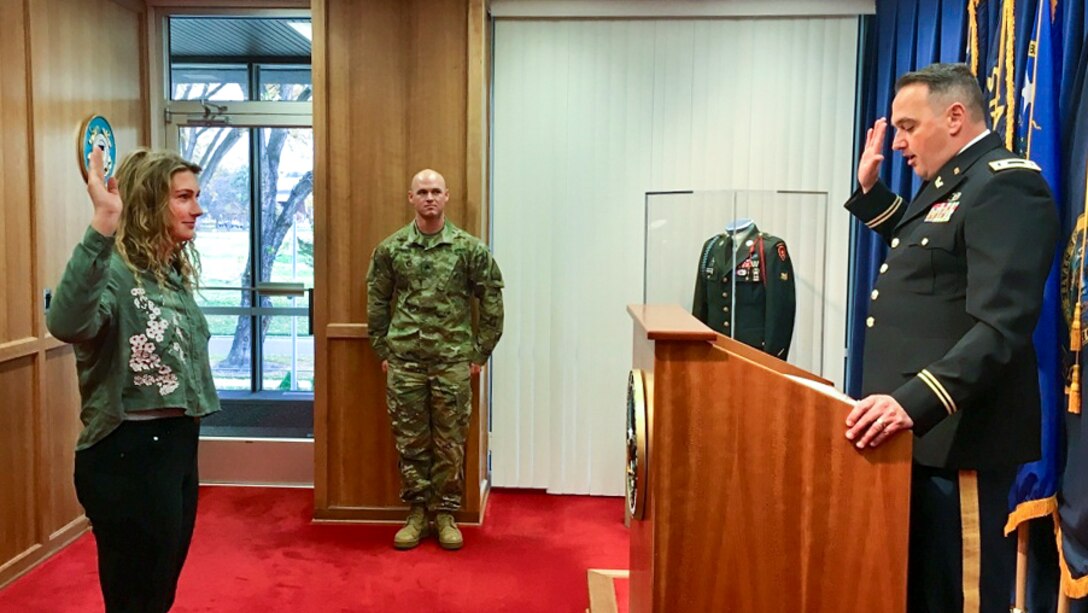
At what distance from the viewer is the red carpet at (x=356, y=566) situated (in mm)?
2734

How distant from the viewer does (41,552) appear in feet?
9.96

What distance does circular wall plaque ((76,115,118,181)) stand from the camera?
328cm

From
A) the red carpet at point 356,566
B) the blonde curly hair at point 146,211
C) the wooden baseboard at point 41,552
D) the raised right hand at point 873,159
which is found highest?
the raised right hand at point 873,159

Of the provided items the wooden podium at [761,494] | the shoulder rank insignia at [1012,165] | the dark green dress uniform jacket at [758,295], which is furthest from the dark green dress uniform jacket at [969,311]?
the dark green dress uniform jacket at [758,295]

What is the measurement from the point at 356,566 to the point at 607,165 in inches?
85.0

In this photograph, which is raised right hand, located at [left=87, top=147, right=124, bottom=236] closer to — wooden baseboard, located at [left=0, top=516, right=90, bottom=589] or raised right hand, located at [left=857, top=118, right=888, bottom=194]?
raised right hand, located at [left=857, top=118, right=888, bottom=194]

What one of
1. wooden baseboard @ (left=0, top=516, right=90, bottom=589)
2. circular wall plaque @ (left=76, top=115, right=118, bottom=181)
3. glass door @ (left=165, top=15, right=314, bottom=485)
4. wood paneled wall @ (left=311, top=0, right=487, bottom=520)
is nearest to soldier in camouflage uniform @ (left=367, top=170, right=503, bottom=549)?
wood paneled wall @ (left=311, top=0, right=487, bottom=520)

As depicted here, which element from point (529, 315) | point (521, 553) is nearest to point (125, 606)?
point (521, 553)

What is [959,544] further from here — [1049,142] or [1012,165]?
[1049,142]

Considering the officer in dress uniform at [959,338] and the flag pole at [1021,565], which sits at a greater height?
the officer in dress uniform at [959,338]

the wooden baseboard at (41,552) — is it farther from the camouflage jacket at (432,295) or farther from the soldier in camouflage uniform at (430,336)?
the camouflage jacket at (432,295)

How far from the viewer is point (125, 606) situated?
1.77 m

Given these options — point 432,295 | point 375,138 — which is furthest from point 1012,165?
point 375,138

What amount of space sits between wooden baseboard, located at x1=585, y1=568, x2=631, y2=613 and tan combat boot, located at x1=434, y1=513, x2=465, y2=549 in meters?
0.64
